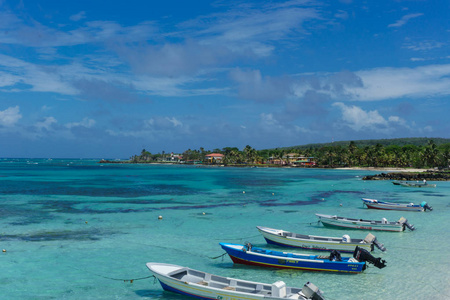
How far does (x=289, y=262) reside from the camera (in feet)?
70.2

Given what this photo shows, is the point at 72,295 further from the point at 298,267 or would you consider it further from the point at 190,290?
the point at 298,267

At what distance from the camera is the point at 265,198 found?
58219 millimetres

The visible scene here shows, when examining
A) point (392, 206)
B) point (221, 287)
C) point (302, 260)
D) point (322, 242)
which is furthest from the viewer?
point (392, 206)

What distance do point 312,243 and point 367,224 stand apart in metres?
10.4

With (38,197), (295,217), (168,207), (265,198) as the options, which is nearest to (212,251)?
(295,217)

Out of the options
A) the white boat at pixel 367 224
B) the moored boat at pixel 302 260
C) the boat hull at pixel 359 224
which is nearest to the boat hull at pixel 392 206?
the white boat at pixel 367 224

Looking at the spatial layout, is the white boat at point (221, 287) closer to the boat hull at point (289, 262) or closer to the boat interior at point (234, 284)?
the boat interior at point (234, 284)

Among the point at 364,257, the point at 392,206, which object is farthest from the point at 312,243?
the point at 392,206

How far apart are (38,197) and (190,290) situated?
47265mm

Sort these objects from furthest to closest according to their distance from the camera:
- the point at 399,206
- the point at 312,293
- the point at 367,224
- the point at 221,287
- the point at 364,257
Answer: the point at 399,206
the point at 367,224
the point at 364,257
the point at 221,287
the point at 312,293

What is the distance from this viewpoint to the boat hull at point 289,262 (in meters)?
21.0

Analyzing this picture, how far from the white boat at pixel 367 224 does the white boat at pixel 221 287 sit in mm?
19316

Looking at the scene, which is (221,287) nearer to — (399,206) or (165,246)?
(165,246)

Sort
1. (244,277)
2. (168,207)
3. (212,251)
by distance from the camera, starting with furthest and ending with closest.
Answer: (168,207)
(212,251)
(244,277)
